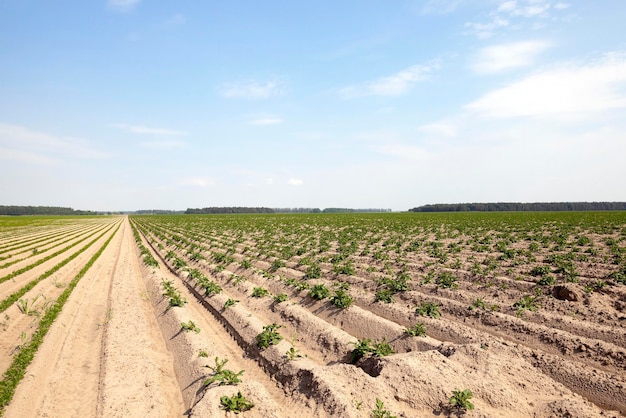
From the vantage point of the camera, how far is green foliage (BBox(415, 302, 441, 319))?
29.6 feet

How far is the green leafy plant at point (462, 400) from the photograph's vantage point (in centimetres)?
500

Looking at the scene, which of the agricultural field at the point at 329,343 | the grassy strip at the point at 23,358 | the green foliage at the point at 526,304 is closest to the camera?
the agricultural field at the point at 329,343

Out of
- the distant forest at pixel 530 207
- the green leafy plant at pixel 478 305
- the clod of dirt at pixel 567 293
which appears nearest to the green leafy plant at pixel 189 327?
the green leafy plant at pixel 478 305

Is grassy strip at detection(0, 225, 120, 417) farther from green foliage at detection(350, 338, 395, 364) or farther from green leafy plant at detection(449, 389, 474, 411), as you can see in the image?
green leafy plant at detection(449, 389, 474, 411)

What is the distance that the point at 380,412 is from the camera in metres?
4.93

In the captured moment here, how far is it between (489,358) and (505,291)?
5.19 m

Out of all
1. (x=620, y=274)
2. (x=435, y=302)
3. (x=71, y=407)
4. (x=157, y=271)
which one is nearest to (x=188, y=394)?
(x=71, y=407)

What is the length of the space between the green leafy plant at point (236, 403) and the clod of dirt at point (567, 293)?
29.8 ft

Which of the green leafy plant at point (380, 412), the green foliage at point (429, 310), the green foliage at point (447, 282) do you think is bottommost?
the green leafy plant at point (380, 412)

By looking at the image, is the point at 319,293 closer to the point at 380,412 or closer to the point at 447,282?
the point at 447,282

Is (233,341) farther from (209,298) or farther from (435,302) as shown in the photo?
(435,302)

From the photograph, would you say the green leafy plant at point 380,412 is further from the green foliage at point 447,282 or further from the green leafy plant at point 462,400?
the green foliage at point 447,282

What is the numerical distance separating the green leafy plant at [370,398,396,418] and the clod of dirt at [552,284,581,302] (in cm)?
750

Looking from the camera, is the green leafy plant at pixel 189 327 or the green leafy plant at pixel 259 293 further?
the green leafy plant at pixel 259 293
